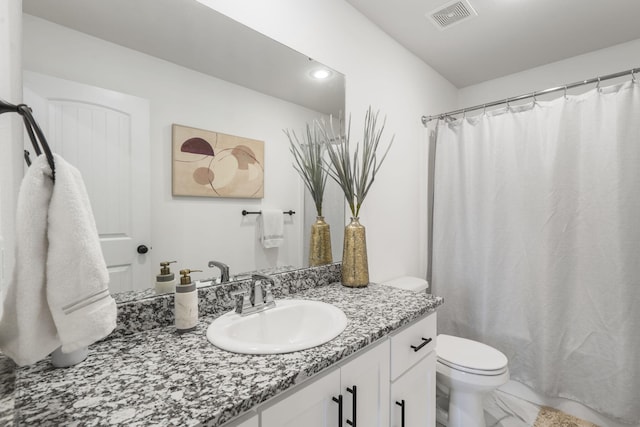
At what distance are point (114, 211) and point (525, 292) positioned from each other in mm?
2157

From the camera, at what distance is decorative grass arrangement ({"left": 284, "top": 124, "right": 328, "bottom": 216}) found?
1.39 metres

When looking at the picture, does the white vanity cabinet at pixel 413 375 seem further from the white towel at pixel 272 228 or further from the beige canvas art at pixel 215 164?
the beige canvas art at pixel 215 164

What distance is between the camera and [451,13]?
5.52ft

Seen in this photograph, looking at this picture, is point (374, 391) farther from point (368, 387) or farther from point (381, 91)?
point (381, 91)

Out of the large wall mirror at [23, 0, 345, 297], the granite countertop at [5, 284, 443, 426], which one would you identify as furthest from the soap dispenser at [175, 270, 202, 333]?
the large wall mirror at [23, 0, 345, 297]

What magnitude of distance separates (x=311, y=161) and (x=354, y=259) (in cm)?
52

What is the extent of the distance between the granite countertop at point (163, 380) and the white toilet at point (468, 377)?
795 millimetres

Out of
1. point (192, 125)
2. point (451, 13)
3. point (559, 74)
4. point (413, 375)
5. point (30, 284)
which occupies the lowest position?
point (413, 375)

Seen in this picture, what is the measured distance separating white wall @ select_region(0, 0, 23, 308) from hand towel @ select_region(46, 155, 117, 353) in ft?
0.63

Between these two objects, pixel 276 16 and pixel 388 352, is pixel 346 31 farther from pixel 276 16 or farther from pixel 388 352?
pixel 388 352

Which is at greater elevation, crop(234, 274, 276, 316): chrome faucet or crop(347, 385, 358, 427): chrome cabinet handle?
crop(234, 274, 276, 316): chrome faucet

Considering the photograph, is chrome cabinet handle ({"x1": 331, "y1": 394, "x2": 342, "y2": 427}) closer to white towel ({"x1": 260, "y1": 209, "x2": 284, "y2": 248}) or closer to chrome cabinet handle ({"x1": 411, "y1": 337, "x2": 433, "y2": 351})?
chrome cabinet handle ({"x1": 411, "y1": 337, "x2": 433, "y2": 351})

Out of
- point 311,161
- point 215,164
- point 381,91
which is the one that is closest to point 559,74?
point 381,91

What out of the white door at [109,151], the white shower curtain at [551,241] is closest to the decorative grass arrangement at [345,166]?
the white door at [109,151]
